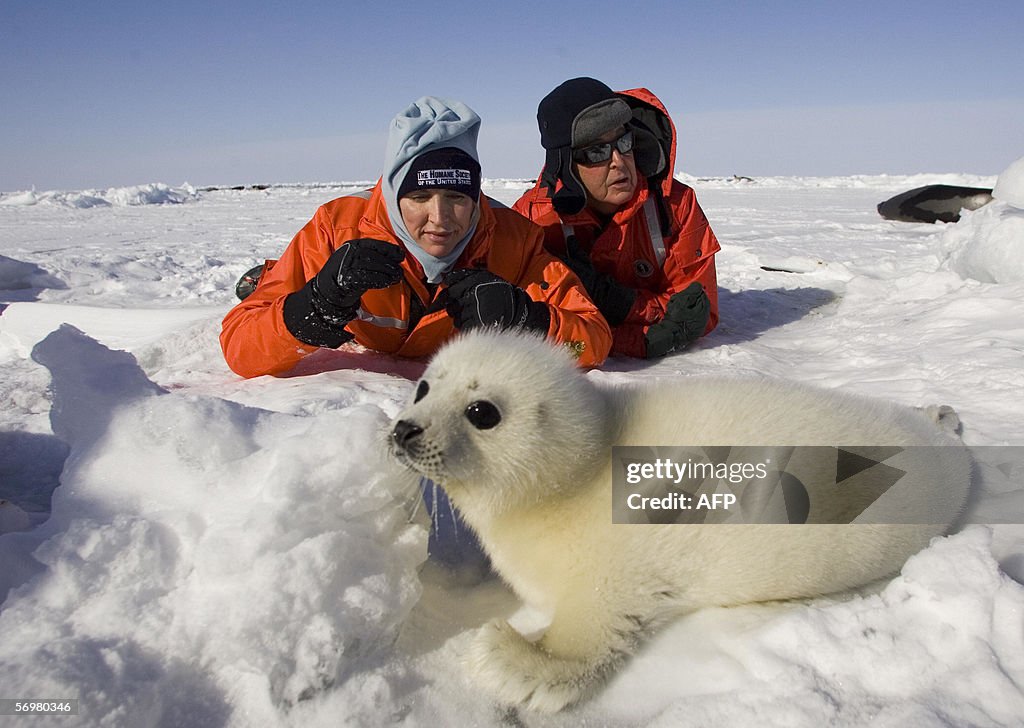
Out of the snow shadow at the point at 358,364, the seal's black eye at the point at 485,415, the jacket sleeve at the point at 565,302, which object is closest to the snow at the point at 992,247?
the jacket sleeve at the point at 565,302

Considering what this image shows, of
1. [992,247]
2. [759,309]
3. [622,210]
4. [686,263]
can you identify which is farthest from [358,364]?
[992,247]

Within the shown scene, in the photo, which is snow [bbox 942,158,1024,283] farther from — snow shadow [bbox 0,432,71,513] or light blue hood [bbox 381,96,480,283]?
snow shadow [bbox 0,432,71,513]

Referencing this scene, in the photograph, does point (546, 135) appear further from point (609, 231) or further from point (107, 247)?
point (107, 247)

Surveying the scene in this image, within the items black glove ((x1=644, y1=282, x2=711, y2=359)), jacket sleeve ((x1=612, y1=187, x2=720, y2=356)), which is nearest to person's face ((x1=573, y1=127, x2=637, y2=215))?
jacket sleeve ((x1=612, y1=187, x2=720, y2=356))

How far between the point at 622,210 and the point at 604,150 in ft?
0.91

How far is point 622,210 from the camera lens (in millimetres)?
3158

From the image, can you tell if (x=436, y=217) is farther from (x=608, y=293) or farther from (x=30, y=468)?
(x=30, y=468)

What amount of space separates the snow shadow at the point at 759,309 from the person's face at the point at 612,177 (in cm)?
77

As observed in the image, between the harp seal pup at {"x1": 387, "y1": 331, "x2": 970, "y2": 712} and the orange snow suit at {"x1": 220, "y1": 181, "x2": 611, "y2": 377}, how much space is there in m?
0.98

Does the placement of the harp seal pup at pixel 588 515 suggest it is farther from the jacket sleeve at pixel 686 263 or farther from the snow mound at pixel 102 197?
the snow mound at pixel 102 197

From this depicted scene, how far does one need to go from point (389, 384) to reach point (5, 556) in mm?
1188

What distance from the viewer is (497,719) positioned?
107 cm

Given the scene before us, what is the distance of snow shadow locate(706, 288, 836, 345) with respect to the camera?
11.0 feet

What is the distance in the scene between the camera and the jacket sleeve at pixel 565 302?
244cm
